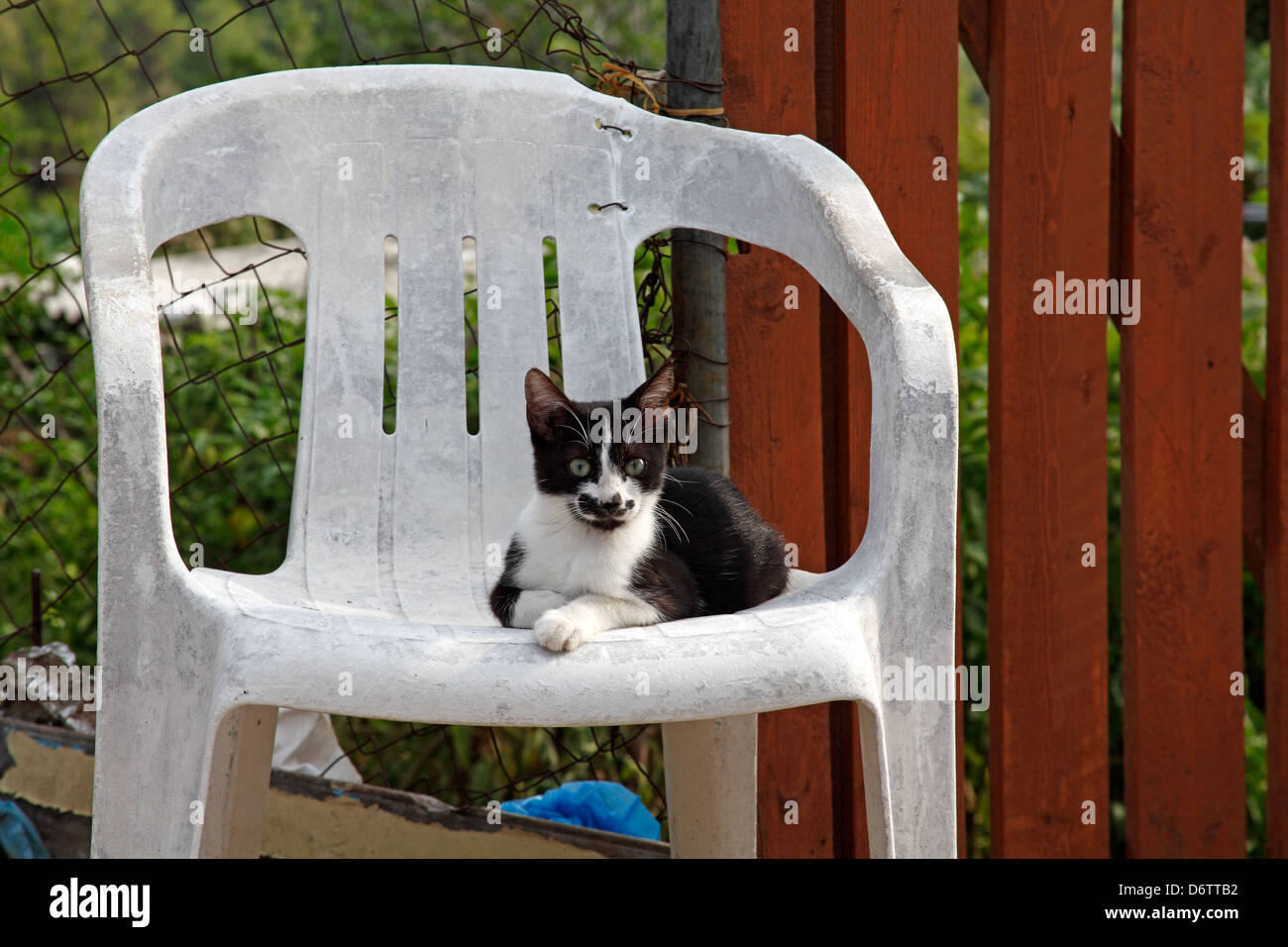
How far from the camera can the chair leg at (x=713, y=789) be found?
182 cm

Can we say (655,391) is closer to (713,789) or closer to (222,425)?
(713,789)

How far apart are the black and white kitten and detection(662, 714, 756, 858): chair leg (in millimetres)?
275

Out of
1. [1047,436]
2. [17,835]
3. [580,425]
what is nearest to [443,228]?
[580,425]

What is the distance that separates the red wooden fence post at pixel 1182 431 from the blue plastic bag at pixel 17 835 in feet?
6.07

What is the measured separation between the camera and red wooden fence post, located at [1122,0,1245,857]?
200 cm

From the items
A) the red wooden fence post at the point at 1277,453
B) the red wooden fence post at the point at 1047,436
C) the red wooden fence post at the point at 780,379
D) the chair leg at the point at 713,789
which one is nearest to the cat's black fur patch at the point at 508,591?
the chair leg at the point at 713,789

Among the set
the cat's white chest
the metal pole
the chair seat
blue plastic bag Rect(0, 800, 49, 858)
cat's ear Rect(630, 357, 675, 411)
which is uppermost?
A: the metal pole

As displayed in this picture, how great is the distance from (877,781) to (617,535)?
1.45 feet

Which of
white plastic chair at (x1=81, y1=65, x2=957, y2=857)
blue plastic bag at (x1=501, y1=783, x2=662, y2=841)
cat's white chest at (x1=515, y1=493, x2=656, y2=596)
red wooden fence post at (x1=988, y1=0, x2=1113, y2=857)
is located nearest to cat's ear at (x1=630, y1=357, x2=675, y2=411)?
cat's white chest at (x1=515, y1=493, x2=656, y2=596)

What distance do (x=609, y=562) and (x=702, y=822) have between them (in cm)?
53

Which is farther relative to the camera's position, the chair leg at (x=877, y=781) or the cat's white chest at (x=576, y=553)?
the cat's white chest at (x=576, y=553)

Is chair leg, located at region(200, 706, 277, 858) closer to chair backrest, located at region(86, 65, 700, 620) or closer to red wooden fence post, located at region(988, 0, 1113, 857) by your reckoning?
chair backrest, located at region(86, 65, 700, 620)

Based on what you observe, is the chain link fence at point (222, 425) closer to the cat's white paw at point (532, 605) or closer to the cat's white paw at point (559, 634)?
the cat's white paw at point (532, 605)
